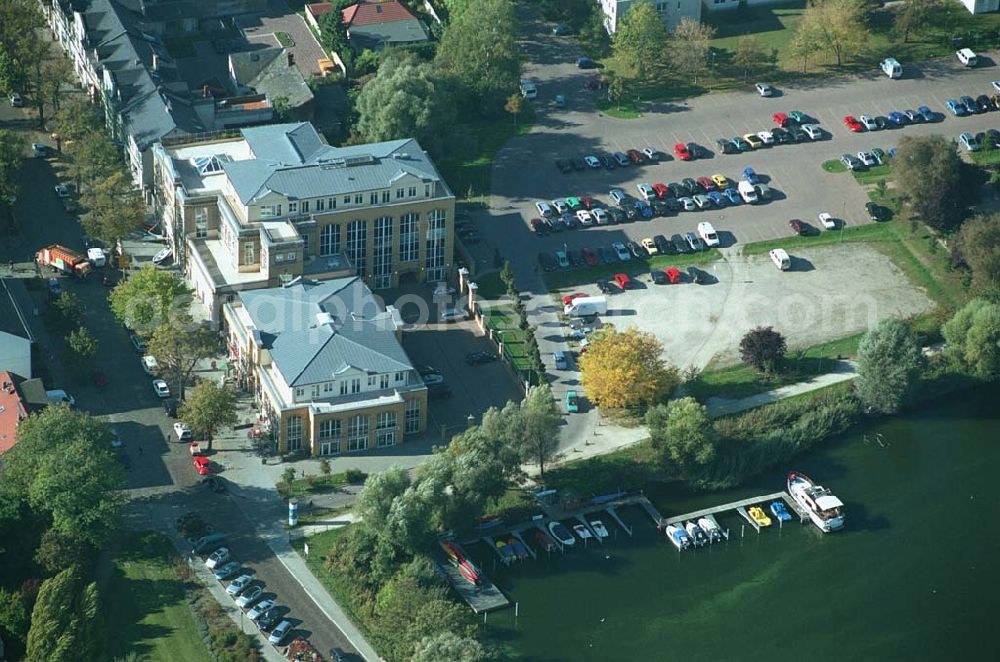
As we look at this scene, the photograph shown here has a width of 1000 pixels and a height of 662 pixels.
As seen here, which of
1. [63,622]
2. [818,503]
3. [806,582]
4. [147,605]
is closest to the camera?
[63,622]

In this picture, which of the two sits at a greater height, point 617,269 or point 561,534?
point 617,269

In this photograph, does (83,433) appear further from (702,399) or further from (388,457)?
(702,399)

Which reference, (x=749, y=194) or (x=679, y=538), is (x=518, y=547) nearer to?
(x=679, y=538)

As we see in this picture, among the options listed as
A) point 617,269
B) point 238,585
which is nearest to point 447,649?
point 238,585

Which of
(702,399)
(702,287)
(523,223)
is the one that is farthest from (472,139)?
(702,399)

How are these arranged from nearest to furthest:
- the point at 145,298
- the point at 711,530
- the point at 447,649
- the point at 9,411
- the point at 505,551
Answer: the point at 447,649
the point at 505,551
the point at 711,530
the point at 9,411
the point at 145,298

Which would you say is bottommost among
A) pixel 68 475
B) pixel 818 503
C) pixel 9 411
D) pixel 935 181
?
pixel 818 503

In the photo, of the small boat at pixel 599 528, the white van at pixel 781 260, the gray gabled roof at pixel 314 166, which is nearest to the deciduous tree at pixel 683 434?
the small boat at pixel 599 528

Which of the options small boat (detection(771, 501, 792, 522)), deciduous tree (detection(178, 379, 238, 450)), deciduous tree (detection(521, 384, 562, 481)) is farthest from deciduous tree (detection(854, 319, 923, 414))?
deciduous tree (detection(178, 379, 238, 450))
